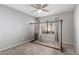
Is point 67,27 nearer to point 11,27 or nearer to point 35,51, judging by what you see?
point 35,51

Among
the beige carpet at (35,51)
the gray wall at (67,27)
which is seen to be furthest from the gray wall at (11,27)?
the gray wall at (67,27)

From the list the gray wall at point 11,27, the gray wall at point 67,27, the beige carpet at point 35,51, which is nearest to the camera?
the beige carpet at point 35,51

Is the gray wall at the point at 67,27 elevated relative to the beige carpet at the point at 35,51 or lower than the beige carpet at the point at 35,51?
elevated

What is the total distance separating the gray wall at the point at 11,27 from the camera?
2.76 metres

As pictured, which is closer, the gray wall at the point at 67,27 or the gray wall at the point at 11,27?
the gray wall at the point at 11,27

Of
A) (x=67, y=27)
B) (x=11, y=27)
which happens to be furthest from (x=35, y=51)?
(x=67, y=27)

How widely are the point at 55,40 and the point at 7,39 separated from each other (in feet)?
11.4

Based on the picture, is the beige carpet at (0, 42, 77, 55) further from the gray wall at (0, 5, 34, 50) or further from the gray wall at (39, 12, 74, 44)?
the gray wall at (39, 12, 74, 44)

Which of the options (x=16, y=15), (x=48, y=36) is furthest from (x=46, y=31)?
(x=16, y=15)

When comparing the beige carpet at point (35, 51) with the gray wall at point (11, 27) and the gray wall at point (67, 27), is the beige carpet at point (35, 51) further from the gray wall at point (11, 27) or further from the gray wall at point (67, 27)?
the gray wall at point (67, 27)

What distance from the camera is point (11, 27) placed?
10.4 ft

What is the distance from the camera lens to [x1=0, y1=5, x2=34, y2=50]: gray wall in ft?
9.07

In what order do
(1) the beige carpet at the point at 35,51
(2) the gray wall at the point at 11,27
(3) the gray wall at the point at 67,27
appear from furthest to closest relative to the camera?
(3) the gray wall at the point at 67,27 < (2) the gray wall at the point at 11,27 < (1) the beige carpet at the point at 35,51
